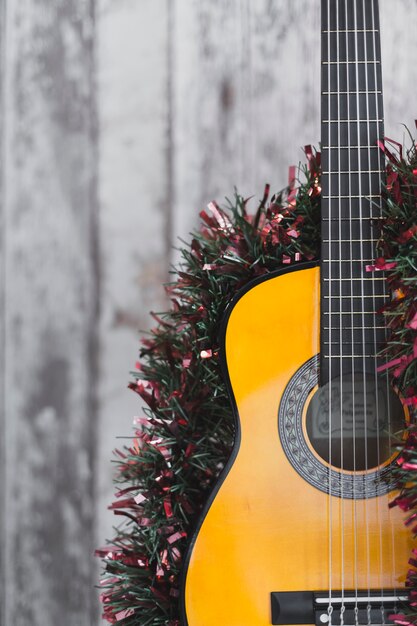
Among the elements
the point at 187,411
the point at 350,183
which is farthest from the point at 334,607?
the point at 350,183

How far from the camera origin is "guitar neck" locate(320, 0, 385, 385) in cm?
70

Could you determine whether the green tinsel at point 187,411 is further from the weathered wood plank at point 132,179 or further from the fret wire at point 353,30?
the weathered wood plank at point 132,179

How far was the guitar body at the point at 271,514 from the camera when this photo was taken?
2.16 ft

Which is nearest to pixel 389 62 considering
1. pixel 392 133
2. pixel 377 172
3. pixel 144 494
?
pixel 392 133

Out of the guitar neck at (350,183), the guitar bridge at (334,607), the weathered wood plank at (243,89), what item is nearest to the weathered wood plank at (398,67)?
the weathered wood plank at (243,89)

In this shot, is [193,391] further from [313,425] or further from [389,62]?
[389,62]

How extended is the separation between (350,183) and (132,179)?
0.48 metres

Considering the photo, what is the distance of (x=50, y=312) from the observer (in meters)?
1.10

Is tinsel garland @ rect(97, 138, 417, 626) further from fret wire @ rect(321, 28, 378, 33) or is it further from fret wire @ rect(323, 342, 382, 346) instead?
fret wire @ rect(321, 28, 378, 33)

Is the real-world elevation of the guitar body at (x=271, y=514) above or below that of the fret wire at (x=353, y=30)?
below

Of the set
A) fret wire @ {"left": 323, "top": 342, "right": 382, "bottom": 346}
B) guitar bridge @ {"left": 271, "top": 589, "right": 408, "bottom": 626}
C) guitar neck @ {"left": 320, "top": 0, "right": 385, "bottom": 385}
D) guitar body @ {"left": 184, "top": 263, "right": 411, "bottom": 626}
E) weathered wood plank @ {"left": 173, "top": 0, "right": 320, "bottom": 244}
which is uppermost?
weathered wood plank @ {"left": 173, "top": 0, "right": 320, "bottom": 244}

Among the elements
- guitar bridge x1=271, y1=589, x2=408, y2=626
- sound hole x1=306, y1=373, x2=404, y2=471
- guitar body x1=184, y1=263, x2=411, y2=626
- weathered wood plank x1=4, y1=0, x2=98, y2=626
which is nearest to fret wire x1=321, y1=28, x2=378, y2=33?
guitar body x1=184, y1=263, x2=411, y2=626

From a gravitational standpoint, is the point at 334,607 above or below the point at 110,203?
below

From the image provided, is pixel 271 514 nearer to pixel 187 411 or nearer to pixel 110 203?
pixel 187 411
